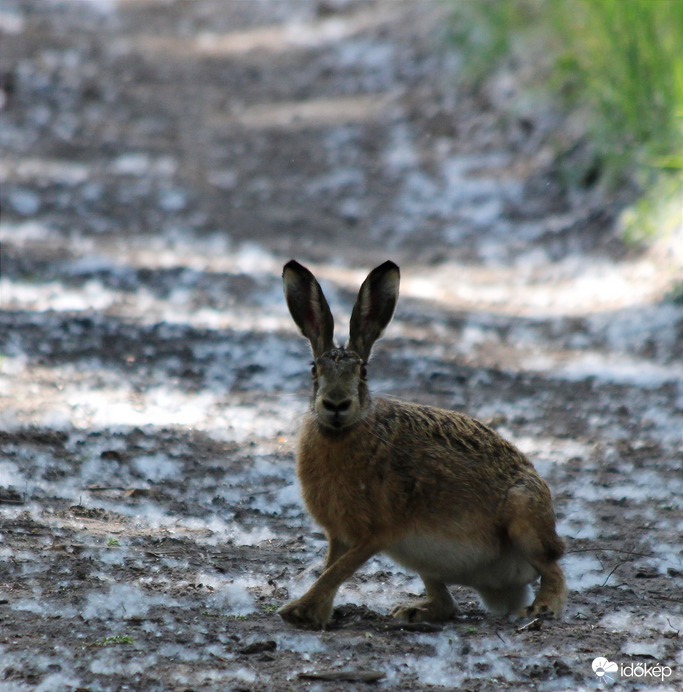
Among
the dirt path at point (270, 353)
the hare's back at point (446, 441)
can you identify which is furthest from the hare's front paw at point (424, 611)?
the hare's back at point (446, 441)

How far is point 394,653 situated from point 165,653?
749 millimetres

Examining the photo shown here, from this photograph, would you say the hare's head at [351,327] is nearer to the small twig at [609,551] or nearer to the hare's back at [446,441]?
the hare's back at [446,441]

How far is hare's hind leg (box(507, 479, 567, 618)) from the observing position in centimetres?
375

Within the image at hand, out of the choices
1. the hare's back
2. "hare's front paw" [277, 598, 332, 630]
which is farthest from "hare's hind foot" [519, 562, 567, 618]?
"hare's front paw" [277, 598, 332, 630]

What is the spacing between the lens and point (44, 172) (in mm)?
10070

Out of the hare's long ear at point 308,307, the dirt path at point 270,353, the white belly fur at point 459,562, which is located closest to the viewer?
the dirt path at point 270,353

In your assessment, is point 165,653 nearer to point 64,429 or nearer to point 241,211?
point 64,429

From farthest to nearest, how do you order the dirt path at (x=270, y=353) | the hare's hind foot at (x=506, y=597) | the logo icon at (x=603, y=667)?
the hare's hind foot at (x=506, y=597) < the dirt path at (x=270, y=353) < the logo icon at (x=603, y=667)

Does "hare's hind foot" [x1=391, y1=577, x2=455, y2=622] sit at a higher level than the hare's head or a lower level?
lower

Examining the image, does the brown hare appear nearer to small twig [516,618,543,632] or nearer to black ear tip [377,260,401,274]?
black ear tip [377,260,401,274]

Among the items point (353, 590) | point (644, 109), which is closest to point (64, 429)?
point (353, 590)

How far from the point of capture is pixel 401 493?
3.68 meters

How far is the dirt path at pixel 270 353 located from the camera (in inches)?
133

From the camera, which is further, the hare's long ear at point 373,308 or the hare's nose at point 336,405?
the hare's long ear at point 373,308
